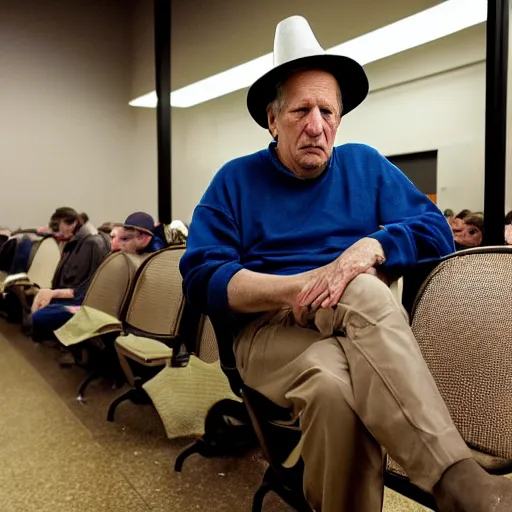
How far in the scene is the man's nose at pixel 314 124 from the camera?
57.1 inches

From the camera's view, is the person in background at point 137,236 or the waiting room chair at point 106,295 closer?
the waiting room chair at point 106,295

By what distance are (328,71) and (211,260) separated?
0.60m

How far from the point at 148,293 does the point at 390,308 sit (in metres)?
1.63

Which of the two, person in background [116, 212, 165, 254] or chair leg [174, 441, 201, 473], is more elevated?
person in background [116, 212, 165, 254]

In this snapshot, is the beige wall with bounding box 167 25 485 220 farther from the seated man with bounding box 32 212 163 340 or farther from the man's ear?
the man's ear

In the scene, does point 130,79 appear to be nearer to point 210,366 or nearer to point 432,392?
point 210,366

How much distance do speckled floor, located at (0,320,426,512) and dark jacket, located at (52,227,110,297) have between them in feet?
2.80

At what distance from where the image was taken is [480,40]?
14.1 feet

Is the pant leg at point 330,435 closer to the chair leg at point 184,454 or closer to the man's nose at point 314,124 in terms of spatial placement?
the man's nose at point 314,124

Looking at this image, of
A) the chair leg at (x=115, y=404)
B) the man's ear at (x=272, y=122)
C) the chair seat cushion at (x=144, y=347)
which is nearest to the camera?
the man's ear at (x=272, y=122)

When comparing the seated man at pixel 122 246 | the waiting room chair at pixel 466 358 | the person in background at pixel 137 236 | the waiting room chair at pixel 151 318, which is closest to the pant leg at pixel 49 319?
the seated man at pixel 122 246

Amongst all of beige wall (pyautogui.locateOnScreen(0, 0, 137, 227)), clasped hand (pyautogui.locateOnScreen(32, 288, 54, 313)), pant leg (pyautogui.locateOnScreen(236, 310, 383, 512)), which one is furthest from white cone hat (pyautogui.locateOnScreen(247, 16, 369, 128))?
beige wall (pyautogui.locateOnScreen(0, 0, 137, 227))

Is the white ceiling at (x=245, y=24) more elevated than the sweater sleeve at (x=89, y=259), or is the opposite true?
the white ceiling at (x=245, y=24)

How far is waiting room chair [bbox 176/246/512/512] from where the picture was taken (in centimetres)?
114
